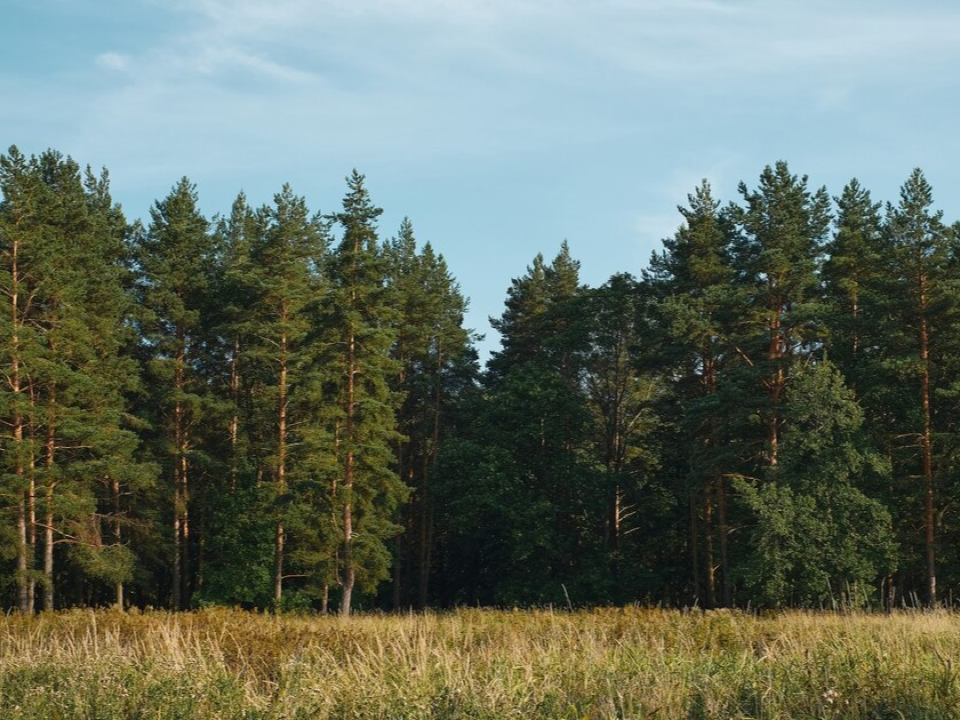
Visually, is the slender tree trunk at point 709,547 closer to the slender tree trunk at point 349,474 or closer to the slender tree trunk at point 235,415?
the slender tree trunk at point 349,474

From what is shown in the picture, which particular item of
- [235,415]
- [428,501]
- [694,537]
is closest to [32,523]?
[235,415]

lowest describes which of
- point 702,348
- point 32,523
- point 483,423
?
point 32,523

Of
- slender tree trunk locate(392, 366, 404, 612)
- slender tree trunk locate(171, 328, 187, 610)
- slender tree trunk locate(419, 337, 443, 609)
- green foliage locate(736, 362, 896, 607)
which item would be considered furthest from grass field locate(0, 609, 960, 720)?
slender tree trunk locate(392, 366, 404, 612)

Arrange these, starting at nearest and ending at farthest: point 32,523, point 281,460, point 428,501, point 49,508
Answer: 1. point 49,508
2. point 32,523
3. point 281,460
4. point 428,501

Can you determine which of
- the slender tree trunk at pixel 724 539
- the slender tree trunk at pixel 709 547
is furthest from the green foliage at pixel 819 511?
the slender tree trunk at pixel 709 547

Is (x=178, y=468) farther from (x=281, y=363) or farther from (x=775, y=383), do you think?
(x=775, y=383)

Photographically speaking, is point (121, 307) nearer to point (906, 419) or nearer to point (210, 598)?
point (210, 598)

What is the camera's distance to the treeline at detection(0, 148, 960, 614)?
36375mm

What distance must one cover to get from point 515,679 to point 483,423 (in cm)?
3868

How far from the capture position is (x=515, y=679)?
10164 millimetres

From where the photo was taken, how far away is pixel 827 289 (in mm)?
44938

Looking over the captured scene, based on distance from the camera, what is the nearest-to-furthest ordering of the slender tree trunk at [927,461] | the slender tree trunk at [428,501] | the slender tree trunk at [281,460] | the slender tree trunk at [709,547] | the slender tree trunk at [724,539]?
the slender tree trunk at [927,461] < the slender tree trunk at [724,539] < the slender tree trunk at [281,460] < the slender tree trunk at [709,547] < the slender tree trunk at [428,501]

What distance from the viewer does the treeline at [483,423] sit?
119 ft

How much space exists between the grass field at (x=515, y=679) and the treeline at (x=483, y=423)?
2201 cm
